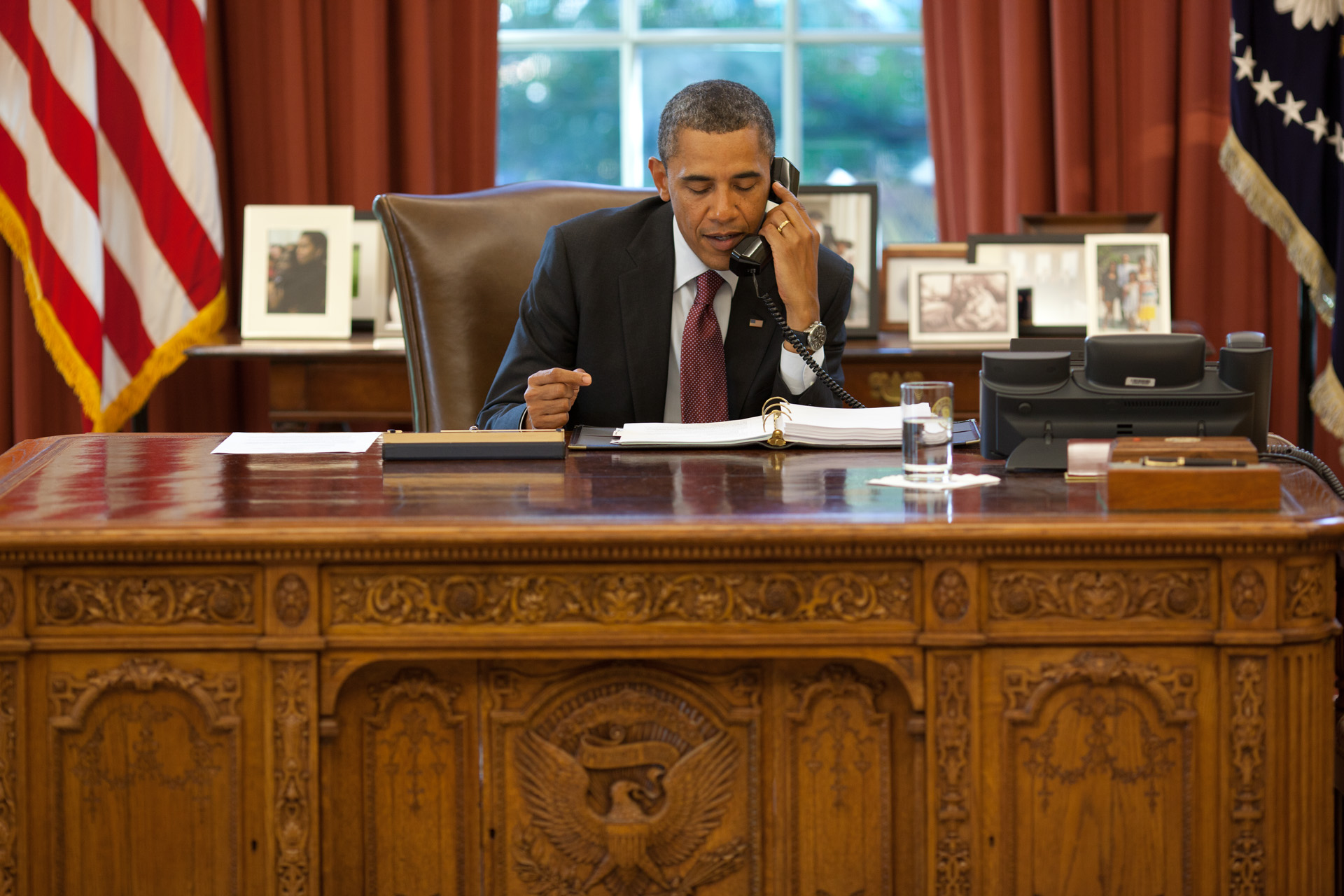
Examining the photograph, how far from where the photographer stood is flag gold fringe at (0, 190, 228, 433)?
11.8ft

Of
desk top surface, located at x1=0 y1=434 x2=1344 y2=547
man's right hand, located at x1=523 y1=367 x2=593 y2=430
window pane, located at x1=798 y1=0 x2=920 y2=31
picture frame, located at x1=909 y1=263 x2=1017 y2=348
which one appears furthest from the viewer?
window pane, located at x1=798 y1=0 x2=920 y2=31

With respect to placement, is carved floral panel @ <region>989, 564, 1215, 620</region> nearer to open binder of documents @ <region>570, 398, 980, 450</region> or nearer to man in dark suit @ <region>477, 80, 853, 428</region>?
open binder of documents @ <region>570, 398, 980, 450</region>

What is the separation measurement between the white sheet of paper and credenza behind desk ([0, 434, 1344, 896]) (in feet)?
1.45

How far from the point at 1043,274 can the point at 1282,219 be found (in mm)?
694

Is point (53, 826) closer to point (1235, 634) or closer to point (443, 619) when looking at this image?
point (443, 619)

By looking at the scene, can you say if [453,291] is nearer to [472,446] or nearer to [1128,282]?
[472,446]

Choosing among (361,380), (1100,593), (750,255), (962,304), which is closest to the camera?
(1100,593)

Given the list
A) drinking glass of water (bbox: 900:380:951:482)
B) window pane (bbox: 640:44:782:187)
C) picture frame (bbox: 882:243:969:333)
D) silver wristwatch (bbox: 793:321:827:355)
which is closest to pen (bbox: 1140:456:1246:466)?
drinking glass of water (bbox: 900:380:951:482)

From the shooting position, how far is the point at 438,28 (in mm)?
4055

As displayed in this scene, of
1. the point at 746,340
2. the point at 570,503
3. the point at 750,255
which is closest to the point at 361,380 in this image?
the point at 746,340

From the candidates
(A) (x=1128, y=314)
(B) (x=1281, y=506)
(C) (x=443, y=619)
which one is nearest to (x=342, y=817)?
(C) (x=443, y=619)

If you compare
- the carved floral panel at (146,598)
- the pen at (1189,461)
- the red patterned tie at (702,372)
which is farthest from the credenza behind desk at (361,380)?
the carved floral panel at (146,598)

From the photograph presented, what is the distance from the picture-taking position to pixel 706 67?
14.4 ft

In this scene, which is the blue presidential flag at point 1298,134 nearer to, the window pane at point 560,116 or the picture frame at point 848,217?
the picture frame at point 848,217
